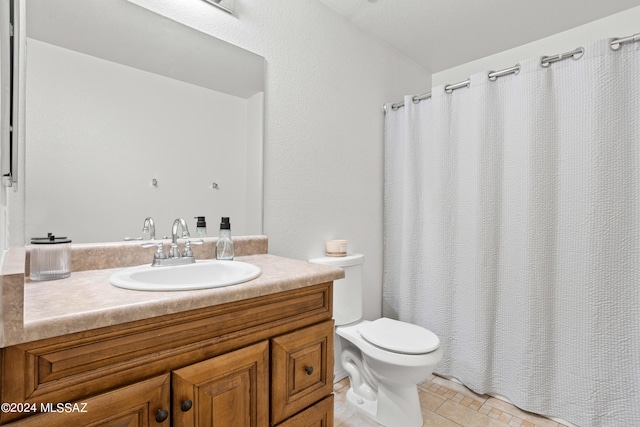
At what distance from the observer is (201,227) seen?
53.7 inches

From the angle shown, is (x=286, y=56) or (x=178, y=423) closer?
(x=178, y=423)

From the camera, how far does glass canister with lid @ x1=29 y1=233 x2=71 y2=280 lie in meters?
0.95

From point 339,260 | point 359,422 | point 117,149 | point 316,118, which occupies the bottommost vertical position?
point 359,422

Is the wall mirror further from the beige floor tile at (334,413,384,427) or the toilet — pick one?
the beige floor tile at (334,413,384,427)

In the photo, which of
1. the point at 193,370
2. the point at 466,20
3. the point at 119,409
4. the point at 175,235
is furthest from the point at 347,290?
the point at 466,20

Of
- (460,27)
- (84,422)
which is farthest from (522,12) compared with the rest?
(84,422)

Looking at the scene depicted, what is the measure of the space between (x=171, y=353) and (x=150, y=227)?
63cm

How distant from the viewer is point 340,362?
6.50 ft

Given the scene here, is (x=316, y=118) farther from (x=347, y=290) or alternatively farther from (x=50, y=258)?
(x=50, y=258)

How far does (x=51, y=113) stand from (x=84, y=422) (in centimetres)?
97

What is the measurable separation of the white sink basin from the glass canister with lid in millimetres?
156

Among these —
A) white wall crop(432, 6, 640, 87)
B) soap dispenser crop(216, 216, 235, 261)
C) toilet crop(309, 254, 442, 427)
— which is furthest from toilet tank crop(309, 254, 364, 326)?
white wall crop(432, 6, 640, 87)

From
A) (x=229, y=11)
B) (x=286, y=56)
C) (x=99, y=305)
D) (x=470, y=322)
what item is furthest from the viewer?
(x=470, y=322)

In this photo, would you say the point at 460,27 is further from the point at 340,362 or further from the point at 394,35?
the point at 340,362
